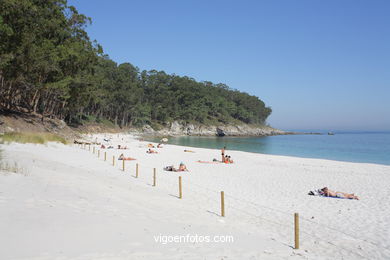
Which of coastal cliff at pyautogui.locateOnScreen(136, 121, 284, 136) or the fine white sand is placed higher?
coastal cliff at pyautogui.locateOnScreen(136, 121, 284, 136)

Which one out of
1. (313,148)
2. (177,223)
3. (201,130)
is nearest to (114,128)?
(201,130)

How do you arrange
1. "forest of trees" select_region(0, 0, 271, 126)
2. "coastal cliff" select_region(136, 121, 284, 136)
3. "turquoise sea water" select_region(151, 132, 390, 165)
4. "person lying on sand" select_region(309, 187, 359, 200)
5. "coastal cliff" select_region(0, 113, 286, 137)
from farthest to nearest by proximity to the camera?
"coastal cliff" select_region(136, 121, 284, 136) → "turquoise sea water" select_region(151, 132, 390, 165) → "coastal cliff" select_region(0, 113, 286, 137) → "forest of trees" select_region(0, 0, 271, 126) → "person lying on sand" select_region(309, 187, 359, 200)

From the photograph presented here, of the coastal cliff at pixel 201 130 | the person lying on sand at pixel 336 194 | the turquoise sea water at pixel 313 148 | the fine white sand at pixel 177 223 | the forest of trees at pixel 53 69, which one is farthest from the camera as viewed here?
the coastal cliff at pixel 201 130

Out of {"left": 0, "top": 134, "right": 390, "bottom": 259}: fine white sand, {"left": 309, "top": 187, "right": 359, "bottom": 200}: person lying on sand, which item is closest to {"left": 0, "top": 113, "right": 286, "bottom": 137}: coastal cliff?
{"left": 0, "top": 134, "right": 390, "bottom": 259}: fine white sand

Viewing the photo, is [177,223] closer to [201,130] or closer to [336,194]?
[336,194]

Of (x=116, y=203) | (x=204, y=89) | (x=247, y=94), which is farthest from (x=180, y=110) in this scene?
(x=116, y=203)

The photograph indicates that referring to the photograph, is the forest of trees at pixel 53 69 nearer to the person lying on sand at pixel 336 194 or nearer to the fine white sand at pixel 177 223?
the fine white sand at pixel 177 223

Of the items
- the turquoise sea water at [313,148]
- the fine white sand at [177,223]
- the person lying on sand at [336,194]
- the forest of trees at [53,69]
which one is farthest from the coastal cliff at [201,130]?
the fine white sand at [177,223]

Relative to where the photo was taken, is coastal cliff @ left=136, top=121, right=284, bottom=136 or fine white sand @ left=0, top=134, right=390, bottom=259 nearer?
fine white sand @ left=0, top=134, right=390, bottom=259

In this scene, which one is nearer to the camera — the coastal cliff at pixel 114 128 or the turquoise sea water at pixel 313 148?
the coastal cliff at pixel 114 128

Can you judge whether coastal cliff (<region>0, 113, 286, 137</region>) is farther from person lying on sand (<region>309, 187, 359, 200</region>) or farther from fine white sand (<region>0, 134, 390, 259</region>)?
person lying on sand (<region>309, 187, 359, 200</region>)

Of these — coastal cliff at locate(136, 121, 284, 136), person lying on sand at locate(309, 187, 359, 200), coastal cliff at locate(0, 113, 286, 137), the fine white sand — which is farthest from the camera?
coastal cliff at locate(136, 121, 284, 136)

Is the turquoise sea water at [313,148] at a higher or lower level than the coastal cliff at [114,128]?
lower

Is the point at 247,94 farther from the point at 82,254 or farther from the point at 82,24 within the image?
the point at 82,254
